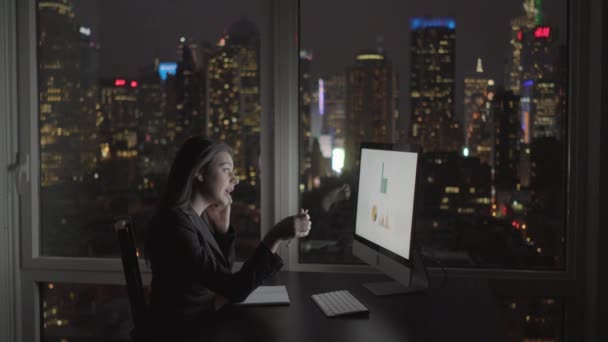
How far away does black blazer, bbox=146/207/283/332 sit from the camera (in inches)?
77.3

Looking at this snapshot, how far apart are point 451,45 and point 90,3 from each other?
185 centimetres

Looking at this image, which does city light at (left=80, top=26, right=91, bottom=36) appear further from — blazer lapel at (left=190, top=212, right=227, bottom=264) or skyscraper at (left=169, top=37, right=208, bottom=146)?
blazer lapel at (left=190, top=212, right=227, bottom=264)

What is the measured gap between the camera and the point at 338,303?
2068 millimetres

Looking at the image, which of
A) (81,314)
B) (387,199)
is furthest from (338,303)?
(81,314)

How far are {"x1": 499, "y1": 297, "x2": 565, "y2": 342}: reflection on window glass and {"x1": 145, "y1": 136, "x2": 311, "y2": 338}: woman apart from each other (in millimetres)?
1277

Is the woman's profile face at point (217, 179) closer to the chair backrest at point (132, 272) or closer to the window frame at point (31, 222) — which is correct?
the chair backrest at point (132, 272)

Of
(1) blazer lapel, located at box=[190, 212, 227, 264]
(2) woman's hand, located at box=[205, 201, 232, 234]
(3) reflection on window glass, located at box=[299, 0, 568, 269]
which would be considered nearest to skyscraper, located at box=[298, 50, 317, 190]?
(3) reflection on window glass, located at box=[299, 0, 568, 269]

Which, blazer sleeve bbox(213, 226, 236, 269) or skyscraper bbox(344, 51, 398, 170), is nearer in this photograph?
blazer sleeve bbox(213, 226, 236, 269)

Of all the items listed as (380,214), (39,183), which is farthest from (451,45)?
(39,183)

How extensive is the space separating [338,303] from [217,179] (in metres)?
0.62

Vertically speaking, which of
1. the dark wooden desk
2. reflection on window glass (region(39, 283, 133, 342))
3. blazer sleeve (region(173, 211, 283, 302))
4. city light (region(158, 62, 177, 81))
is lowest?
reflection on window glass (region(39, 283, 133, 342))

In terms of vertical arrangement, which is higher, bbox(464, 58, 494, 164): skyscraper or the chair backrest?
bbox(464, 58, 494, 164): skyscraper

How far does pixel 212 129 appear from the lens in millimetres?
2957

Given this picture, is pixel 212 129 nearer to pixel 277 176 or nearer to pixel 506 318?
pixel 277 176
